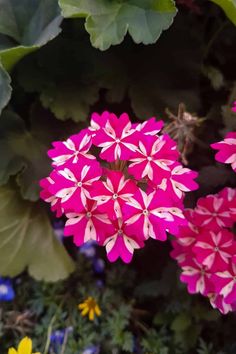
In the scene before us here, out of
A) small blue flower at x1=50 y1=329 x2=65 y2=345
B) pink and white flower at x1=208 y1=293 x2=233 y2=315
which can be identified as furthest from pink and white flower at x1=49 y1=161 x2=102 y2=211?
small blue flower at x1=50 y1=329 x2=65 y2=345

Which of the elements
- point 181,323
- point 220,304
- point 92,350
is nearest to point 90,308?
point 92,350

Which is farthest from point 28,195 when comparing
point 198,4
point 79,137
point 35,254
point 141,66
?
point 198,4

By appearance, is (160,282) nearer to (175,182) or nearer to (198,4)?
(175,182)

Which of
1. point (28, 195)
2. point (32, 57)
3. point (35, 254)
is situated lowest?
point (35, 254)

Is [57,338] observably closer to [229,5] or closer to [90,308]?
[90,308]

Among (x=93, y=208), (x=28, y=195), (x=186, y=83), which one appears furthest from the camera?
(x=186, y=83)
